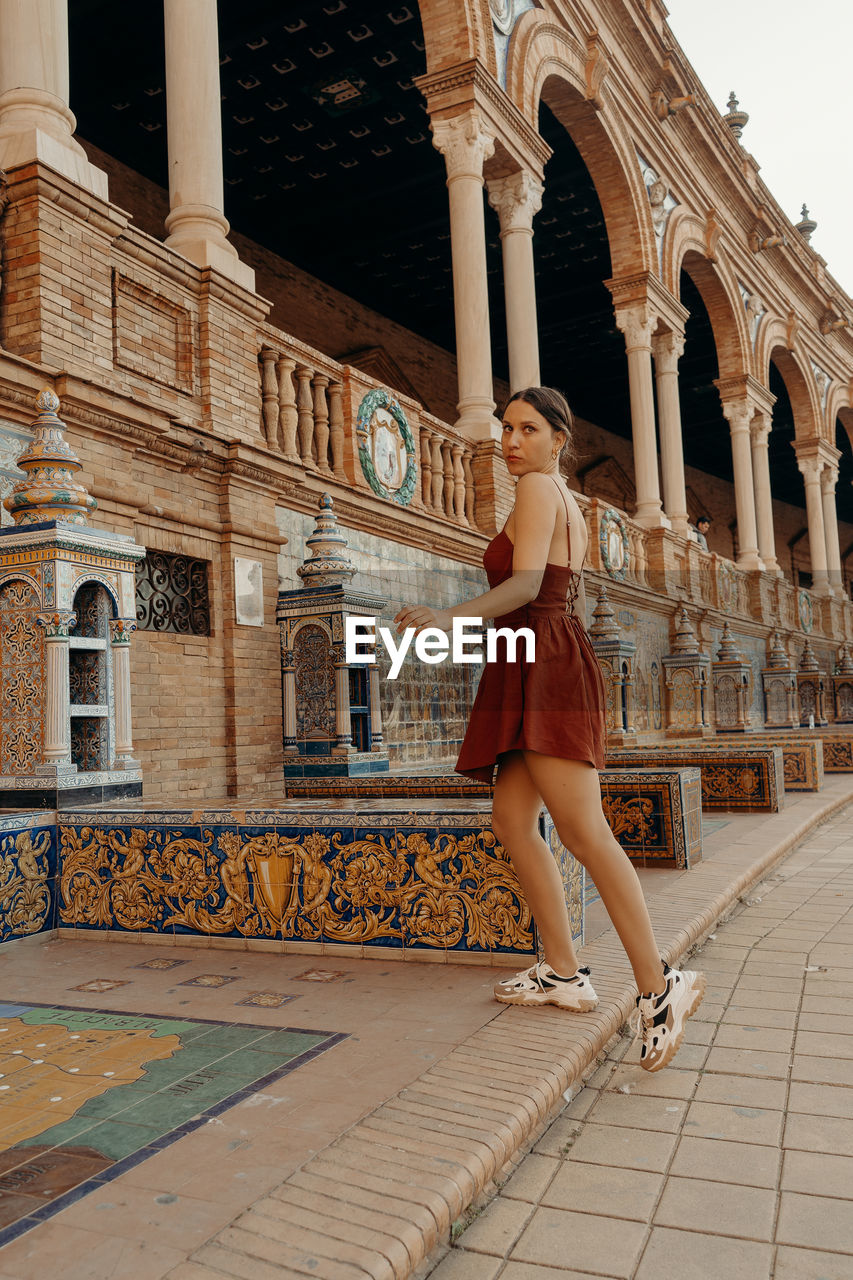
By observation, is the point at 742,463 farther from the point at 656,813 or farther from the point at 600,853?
the point at 600,853

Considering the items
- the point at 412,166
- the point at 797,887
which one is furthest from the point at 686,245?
the point at 797,887

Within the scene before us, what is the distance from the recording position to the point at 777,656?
2166 cm

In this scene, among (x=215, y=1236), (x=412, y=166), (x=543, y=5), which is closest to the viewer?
(x=215, y=1236)

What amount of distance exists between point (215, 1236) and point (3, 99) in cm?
658

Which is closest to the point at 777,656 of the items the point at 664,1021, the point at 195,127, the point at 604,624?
the point at 604,624

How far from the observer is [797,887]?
5547 mm

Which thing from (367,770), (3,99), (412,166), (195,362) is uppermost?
(412,166)

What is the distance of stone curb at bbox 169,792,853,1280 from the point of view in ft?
5.32

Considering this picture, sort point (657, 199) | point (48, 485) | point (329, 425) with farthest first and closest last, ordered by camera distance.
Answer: point (657, 199) < point (329, 425) < point (48, 485)

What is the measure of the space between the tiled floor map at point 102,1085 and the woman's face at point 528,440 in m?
1.64

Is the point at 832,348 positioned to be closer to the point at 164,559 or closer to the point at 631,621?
the point at 631,621

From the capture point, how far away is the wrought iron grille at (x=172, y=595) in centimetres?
649

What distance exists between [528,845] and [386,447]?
23.3ft

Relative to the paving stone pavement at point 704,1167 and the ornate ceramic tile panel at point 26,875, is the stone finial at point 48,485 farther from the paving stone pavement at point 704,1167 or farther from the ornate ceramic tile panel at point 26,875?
the paving stone pavement at point 704,1167
